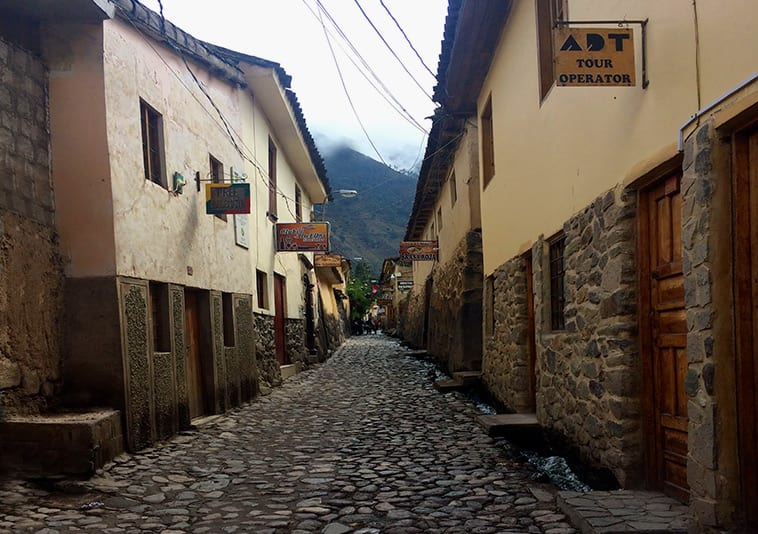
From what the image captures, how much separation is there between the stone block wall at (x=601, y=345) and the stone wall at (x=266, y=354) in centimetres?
634

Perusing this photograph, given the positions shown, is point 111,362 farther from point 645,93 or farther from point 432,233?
point 432,233

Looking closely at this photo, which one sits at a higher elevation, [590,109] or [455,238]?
[590,109]

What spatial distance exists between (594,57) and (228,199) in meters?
5.62

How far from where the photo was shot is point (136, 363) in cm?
620

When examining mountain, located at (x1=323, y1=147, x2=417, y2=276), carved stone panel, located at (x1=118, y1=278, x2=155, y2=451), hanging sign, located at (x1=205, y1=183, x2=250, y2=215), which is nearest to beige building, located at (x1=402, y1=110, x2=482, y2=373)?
hanging sign, located at (x1=205, y1=183, x2=250, y2=215)

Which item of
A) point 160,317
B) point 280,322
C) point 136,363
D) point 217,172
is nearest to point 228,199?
point 217,172

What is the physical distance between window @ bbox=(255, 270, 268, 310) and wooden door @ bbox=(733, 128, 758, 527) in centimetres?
970

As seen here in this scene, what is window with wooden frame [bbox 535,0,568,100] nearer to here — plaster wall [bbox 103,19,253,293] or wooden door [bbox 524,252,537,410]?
wooden door [bbox 524,252,537,410]

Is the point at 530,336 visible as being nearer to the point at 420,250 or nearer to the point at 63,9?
the point at 63,9

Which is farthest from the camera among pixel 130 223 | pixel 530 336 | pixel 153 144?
pixel 530 336

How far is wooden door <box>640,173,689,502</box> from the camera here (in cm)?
366

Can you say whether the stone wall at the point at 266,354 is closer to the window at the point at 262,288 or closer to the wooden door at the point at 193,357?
the window at the point at 262,288

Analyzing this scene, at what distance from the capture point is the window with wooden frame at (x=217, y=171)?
9.19 m

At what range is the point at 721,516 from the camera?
9.53ft
